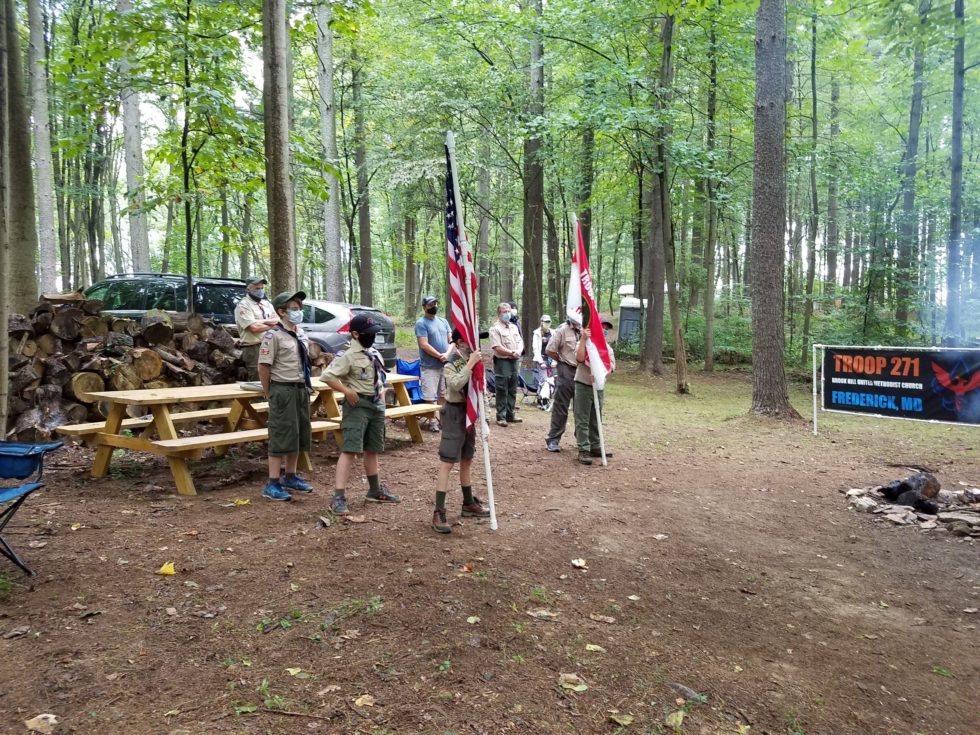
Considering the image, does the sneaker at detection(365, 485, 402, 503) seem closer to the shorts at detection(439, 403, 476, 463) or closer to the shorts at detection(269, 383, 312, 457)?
the shorts at detection(269, 383, 312, 457)

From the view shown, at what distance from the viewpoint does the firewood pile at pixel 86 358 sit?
6871mm

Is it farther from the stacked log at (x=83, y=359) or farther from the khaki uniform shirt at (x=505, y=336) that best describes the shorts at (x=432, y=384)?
the stacked log at (x=83, y=359)

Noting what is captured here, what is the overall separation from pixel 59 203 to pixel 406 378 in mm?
20099

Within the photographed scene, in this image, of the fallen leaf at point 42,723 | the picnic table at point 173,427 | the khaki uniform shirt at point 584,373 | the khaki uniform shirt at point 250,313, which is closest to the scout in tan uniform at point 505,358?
the khaki uniform shirt at point 584,373

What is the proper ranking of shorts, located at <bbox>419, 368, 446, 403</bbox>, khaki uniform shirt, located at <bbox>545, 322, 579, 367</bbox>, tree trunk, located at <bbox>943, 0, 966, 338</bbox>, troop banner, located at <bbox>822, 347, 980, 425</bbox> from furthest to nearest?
tree trunk, located at <bbox>943, 0, 966, 338</bbox> < shorts, located at <bbox>419, 368, 446, 403</bbox> < khaki uniform shirt, located at <bbox>545, 322, 579, 367</bbox> < troop banner, located at <bbox>822, 347, 980, 425</bbox>

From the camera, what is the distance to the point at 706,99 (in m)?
17.8

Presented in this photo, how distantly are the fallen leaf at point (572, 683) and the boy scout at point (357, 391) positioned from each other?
2.74 meters

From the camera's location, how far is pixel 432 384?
29.3 feet

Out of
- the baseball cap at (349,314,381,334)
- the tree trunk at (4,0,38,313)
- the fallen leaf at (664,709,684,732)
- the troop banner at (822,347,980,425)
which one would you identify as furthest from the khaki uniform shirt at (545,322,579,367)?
the tree trunk at (4,0,38,313)

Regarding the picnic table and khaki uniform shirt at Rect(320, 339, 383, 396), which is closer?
khaki uniform shirt at Rect(320, 339, 383, 396)

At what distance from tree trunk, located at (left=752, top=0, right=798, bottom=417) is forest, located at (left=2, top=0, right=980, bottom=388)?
3.4 inches

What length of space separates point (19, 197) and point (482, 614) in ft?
27.4

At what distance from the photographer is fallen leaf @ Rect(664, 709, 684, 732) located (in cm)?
265

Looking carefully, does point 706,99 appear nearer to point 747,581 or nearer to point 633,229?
point 633,229
